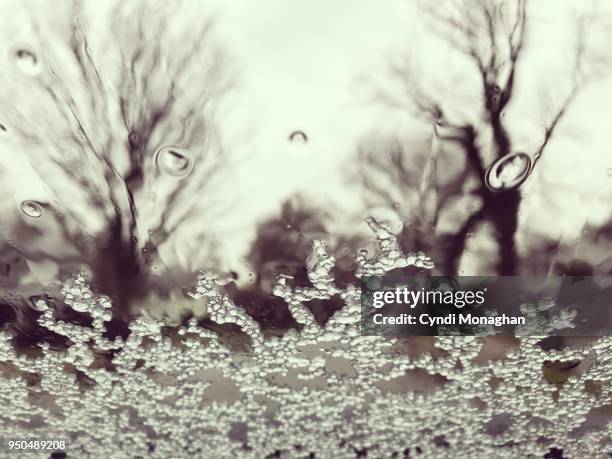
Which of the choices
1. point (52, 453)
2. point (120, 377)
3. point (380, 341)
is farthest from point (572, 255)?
point (52, 453)

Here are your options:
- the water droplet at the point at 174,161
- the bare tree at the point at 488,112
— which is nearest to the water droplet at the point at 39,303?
the water droplet at the point at 174,161

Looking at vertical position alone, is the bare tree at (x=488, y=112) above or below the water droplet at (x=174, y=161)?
above

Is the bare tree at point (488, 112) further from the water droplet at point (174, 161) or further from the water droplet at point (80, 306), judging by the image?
the water droplet at point (80, 306)

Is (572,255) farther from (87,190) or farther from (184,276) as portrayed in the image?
(87,190)

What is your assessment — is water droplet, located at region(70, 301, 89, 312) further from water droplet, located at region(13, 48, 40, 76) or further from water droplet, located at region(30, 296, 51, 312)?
water droplet, located at region(13, 48, 40, 76)

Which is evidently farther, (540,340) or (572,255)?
(540,340)

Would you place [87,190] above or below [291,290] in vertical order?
above

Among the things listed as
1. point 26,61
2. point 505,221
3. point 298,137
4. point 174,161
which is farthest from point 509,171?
point 26,61
